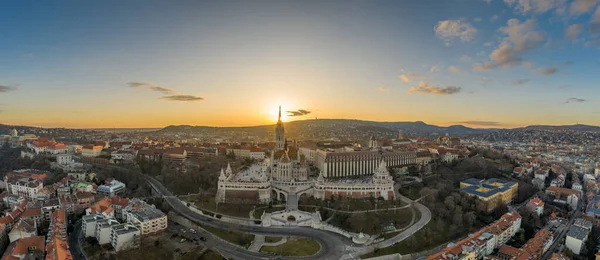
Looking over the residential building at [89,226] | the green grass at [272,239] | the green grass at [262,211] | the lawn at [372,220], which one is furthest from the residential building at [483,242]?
the residential building at [89,226]

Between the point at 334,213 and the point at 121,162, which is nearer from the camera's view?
the point at 334,213

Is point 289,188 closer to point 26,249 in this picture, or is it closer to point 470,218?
point 470,218

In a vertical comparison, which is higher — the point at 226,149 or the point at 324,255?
the point at 226,149

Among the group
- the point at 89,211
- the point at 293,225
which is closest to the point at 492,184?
the point at 293,225

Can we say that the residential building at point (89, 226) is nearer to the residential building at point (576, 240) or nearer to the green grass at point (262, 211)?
the green grass at point (262, 211)

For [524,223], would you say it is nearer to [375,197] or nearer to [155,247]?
[375,197]

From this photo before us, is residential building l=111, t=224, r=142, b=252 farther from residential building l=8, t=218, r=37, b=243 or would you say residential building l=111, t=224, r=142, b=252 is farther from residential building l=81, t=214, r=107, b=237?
residential building l=8, t=218, r=37, b=243

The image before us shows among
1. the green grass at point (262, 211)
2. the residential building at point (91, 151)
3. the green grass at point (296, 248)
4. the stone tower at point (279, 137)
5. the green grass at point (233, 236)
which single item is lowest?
the green grass at point (296, 248)
